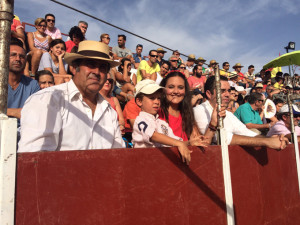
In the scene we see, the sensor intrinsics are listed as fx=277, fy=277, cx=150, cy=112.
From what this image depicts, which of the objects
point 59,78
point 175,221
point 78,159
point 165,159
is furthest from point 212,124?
point 59,78

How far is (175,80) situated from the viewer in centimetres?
329

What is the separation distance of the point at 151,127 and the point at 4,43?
146cm

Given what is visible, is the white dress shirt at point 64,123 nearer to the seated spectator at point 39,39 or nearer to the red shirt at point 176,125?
the red shirt at point 176,125

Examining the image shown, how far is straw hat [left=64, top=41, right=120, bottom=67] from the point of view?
231 cm

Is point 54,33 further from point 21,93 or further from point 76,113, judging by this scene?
point 76,113

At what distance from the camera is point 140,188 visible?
2.02 m

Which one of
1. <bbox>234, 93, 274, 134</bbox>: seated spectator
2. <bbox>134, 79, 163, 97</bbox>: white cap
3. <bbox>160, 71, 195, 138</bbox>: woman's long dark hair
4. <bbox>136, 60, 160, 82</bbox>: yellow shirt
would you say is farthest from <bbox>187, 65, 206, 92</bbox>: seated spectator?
<bbox>134, 79, 163, 97</bbox>: white cap

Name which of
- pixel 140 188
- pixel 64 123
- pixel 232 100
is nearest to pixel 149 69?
pixel 232 100

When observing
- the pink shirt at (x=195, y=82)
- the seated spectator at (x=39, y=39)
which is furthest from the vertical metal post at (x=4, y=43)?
the pink shirt at (x=195, y=82)

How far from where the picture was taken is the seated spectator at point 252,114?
6.51 m

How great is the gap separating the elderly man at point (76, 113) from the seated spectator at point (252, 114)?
15.1 ft

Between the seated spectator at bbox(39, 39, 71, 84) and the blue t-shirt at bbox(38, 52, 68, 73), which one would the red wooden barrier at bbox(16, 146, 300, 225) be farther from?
the blue t-shirt at bbox(38, 52, 68, 73)

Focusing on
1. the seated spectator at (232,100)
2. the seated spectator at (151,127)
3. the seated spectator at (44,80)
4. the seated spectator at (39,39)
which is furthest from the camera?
the seated spectator at (232,100)

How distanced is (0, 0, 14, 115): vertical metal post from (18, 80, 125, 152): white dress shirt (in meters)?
0.62
